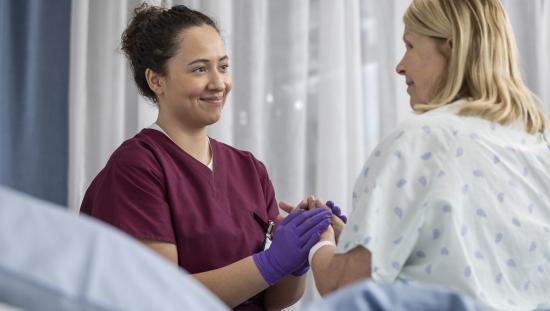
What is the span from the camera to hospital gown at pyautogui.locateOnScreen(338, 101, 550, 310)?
1135 millimetres

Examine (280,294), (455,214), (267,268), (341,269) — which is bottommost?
(280,294)

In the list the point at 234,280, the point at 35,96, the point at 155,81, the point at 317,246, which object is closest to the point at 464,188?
the point at 317,246


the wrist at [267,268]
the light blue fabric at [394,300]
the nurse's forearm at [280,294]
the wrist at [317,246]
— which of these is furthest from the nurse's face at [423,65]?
the light blue fabric at [394,300]

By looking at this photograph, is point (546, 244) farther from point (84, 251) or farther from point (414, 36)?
point (84, 251)

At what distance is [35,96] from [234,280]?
93cm

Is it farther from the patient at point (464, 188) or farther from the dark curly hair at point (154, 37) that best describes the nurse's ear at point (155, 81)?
the patient at point (464, 188)

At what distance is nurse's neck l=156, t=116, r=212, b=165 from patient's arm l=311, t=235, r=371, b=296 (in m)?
0.50

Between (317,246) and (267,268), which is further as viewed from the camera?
(267,268)

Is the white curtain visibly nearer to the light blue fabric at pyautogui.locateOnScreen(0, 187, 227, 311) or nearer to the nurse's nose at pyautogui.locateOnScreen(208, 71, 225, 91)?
the nurse's nose at pyautogui.locateOnScreen(208, 71, 225, 91)

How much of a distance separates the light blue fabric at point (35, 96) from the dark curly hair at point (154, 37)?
0.44 m

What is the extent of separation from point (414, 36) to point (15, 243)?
0.97 meters

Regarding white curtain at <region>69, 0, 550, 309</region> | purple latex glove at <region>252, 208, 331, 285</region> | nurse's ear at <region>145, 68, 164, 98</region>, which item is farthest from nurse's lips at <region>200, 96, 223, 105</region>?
white curtain at <region>69, 0, 550, 309</region>

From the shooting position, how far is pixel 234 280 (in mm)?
1533

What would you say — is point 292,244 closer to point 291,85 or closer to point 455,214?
point 455,214
